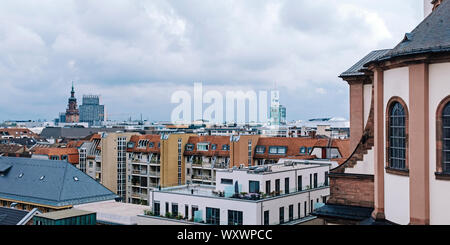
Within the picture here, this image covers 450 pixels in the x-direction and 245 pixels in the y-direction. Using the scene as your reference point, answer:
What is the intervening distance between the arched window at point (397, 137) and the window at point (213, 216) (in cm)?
1719

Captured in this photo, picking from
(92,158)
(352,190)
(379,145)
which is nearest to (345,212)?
(352,190)

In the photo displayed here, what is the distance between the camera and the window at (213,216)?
33.1 meters

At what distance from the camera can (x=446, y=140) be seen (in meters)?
15.9

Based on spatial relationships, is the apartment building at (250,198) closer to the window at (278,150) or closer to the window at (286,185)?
the window at (286,185)

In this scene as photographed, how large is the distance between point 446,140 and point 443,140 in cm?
9

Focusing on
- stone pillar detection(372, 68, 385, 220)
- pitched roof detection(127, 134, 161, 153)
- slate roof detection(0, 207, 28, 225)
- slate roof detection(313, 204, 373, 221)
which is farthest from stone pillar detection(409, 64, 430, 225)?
pitched roof detection(127, 134, 161, 153)

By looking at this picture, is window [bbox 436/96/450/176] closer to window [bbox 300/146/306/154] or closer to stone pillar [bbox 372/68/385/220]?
stone pillar [bbox 372/68/385/220]

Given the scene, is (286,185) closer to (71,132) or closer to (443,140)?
(443,140)

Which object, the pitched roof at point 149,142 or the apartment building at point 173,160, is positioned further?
the pitched roof at point 149,142

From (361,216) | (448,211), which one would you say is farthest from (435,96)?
(361,216)

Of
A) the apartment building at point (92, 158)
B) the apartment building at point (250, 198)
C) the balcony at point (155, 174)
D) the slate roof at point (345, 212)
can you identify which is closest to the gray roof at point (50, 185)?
the apartment building at point (250, 198)
